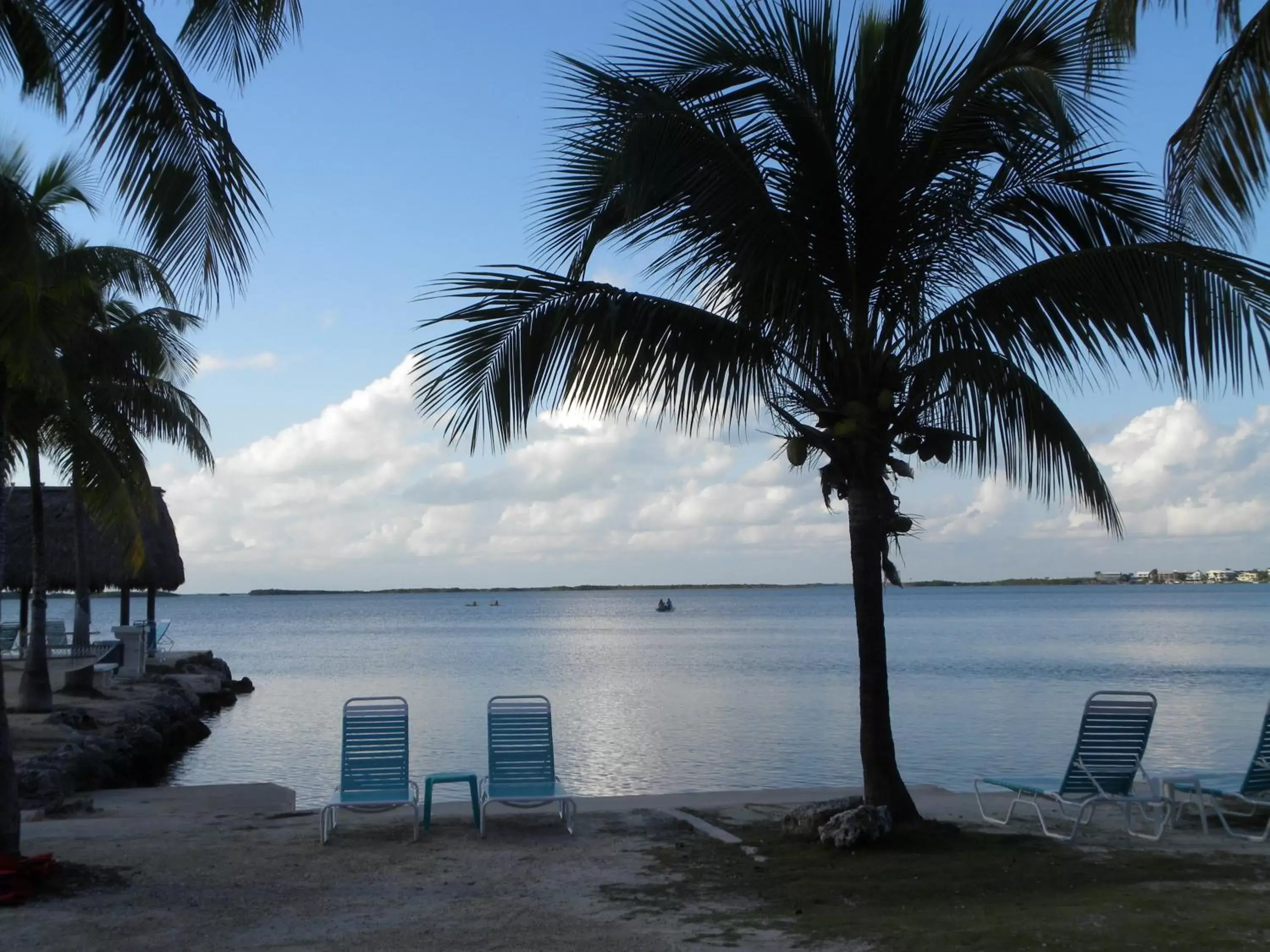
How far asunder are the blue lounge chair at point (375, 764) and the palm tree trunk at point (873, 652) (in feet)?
10.2

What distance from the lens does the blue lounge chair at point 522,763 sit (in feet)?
28.1

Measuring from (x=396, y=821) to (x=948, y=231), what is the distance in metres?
5.78

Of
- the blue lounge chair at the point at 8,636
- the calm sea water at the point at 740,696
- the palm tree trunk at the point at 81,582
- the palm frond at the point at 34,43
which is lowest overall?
the calm sea water at the point at 740,696

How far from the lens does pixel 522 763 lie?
9.12m

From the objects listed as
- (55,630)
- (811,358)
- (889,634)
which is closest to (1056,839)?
(811,358)

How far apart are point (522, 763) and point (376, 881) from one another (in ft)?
6.98

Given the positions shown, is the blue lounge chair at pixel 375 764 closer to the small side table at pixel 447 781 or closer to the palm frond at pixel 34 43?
the small side table at pixel 447 781

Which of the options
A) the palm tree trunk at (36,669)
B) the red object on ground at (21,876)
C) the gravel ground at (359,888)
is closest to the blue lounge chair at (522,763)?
the gravel ground at (359,888)

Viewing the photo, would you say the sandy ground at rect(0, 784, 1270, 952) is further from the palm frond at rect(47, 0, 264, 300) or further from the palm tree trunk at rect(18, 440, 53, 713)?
the palm tree trunk at rect(18, 440, 53, 713)

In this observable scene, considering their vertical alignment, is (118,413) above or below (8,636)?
above

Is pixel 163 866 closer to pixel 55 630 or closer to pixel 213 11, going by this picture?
pixel 213 11

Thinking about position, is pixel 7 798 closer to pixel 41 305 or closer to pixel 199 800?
pixel 41 305

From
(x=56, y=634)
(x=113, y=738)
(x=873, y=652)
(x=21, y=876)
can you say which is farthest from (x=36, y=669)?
(x=873, y=652)

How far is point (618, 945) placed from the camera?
5609mm
